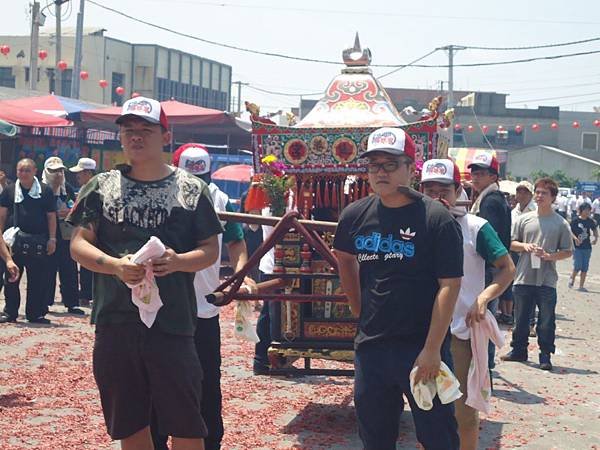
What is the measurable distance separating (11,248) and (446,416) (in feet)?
26.9

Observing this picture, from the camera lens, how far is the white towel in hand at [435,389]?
14.2ft

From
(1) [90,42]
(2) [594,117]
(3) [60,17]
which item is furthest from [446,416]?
(2) [594,117]

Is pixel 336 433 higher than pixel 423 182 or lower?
lower

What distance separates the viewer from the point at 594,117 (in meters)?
82.5

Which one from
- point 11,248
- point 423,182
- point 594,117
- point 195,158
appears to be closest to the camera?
point 423,182

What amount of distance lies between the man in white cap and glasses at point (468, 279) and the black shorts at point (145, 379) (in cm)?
185

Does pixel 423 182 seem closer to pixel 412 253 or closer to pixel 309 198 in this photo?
pixel 412 253

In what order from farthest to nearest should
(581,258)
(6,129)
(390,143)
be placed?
(581,258), (6,129), (390,143)

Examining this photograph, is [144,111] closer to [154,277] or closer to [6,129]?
[154,277]

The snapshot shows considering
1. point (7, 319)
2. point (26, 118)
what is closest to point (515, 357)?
point (7, 319)

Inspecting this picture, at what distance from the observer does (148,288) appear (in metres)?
4.14

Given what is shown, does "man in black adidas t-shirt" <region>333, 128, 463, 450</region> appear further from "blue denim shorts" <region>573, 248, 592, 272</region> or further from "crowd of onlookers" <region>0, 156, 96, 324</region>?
"blue denim shorts" <region>573, 248, 592, 272</region>

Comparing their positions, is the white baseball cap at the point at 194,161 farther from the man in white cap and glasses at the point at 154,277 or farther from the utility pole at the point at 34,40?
the utility pole at the point at 34,40

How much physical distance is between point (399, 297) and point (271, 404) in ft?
12.3
